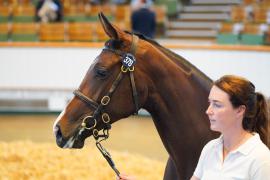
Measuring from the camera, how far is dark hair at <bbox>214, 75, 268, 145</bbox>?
188 centimetres

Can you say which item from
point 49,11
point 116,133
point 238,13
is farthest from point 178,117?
point 238,13

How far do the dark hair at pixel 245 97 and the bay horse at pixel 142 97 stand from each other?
2.17 feet

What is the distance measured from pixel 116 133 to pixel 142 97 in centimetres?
545

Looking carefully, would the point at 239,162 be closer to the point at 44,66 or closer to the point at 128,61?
the point at 128,61

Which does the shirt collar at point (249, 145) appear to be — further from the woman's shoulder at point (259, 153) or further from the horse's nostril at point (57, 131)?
the horse's nostril at point (57, 131)

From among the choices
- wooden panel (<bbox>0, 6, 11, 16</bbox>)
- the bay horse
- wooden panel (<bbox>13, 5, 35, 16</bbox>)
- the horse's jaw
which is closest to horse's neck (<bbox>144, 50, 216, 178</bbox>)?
the bay horse

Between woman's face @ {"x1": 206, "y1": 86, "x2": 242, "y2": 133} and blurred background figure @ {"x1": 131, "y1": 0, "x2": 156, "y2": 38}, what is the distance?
21.9 ft

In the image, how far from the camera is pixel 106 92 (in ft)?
8.29

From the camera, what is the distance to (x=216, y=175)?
1884mm

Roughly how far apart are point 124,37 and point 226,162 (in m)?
0.91

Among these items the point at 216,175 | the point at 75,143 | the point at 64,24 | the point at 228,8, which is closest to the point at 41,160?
the point at 75,143

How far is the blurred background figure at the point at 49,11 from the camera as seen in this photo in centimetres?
996

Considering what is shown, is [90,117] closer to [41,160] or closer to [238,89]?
[238,89]

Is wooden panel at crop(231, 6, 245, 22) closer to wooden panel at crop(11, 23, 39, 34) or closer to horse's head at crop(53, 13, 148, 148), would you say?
wooden panel at crop(11, 23, 39, 34)
